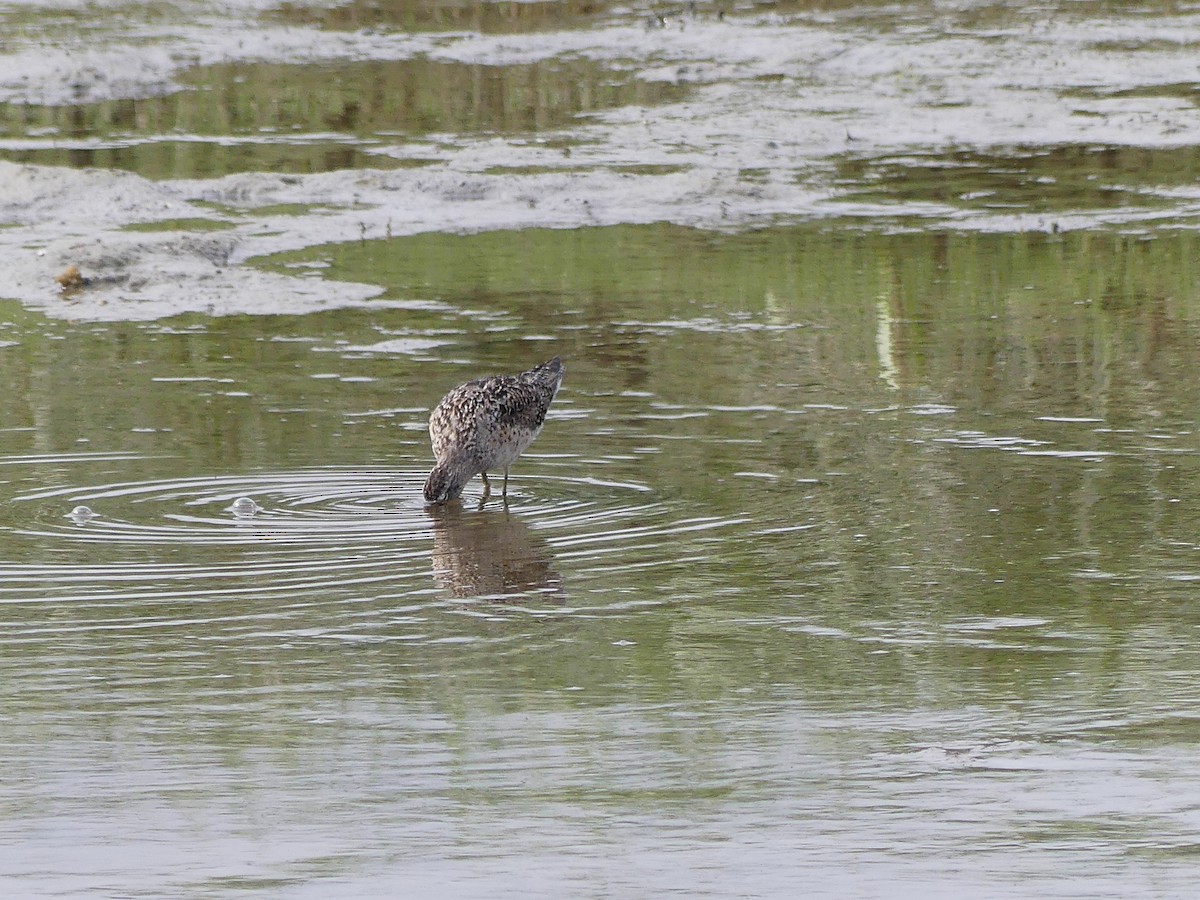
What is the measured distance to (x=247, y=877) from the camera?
4.33 meters

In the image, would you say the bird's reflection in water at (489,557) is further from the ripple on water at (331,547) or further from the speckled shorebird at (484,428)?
the speckled shorebird at (484,428)

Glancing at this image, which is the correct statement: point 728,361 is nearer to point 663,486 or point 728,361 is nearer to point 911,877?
point 663,486

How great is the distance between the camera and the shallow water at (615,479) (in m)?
4.71

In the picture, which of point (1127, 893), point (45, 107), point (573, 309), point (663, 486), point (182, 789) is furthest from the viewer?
point (45, 107)

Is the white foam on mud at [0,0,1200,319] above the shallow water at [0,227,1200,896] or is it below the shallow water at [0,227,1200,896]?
above

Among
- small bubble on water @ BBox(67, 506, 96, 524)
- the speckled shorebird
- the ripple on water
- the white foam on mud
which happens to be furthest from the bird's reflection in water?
the white foam on mud

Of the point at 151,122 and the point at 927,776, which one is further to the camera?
the point at 151,122

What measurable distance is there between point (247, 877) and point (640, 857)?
30.3 inches

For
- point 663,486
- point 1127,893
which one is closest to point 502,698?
A: point 1127,893

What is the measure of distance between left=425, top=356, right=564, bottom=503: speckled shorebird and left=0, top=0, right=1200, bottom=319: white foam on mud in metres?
3.43

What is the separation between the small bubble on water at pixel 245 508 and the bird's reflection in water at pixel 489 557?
647 mm

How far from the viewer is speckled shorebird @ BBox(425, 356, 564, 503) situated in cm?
852

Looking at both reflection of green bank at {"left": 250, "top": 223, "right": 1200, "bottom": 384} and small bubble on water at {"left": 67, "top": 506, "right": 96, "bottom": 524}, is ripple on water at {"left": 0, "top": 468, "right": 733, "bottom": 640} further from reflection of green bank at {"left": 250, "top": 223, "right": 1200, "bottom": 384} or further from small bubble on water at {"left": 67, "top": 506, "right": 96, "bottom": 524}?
reflection of green bank at {"left": 250, "top": 223, "right": 1200, "bottom": 384}

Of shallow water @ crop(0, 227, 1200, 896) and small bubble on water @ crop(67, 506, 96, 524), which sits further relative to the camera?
small bubble on water @ crop(67, 506, 96, 524)
